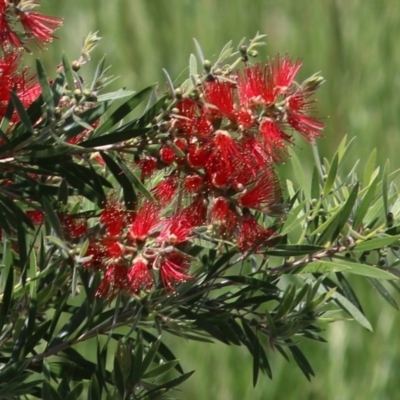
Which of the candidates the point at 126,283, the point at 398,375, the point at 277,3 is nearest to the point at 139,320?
the point at 126,283

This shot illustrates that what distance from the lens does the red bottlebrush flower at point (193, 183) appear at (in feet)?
1.16

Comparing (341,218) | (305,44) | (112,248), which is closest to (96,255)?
(112,248)

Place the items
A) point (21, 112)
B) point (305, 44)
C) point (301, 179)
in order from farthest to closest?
point (305, 44), point (301, 179), point (21, 112)

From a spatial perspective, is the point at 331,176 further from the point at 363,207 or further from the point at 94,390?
the point at 94,390

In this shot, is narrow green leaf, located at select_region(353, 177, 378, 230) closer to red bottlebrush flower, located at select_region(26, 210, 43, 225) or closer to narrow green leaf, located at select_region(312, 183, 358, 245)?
narrow green leaf, located at select_region(312, 183, 358, 245)

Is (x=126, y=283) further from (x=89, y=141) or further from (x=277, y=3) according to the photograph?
(x=277, y=3)

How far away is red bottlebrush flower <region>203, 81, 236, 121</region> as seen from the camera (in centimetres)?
34

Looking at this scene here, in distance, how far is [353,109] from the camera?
1499 millimetres

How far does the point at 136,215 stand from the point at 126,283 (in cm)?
3

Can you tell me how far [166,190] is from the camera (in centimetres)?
37

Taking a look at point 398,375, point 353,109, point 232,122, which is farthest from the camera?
point 353,109

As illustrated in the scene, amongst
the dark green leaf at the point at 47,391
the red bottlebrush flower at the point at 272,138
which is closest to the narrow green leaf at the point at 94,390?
the dark green leaf at the point at 47,391

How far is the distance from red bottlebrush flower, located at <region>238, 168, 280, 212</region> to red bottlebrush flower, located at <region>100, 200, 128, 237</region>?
5 cm

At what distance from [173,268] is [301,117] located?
8cm
